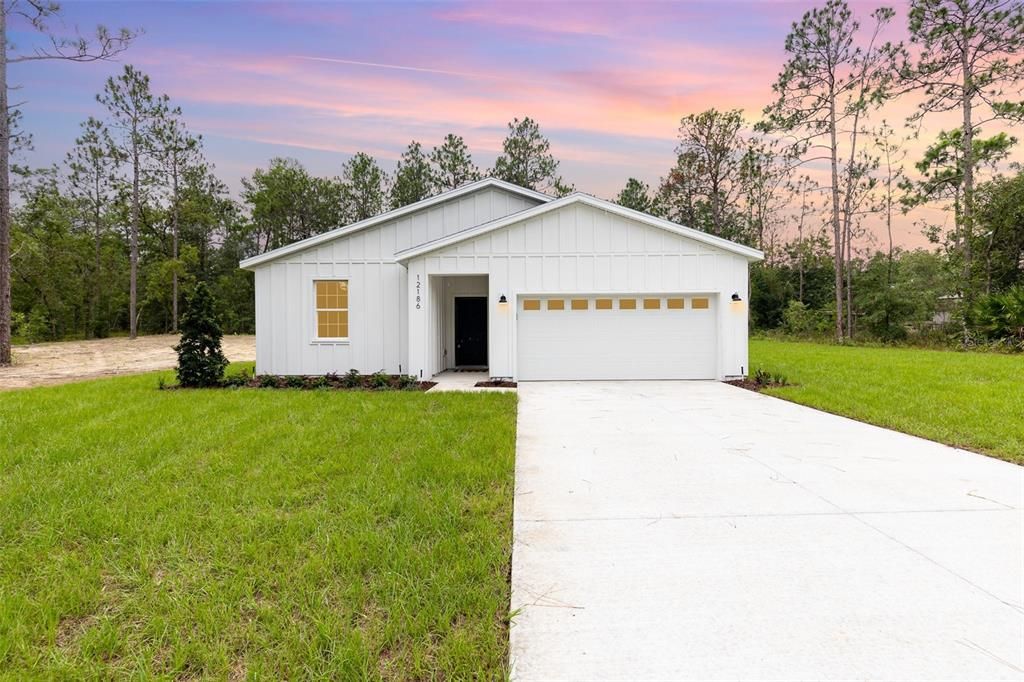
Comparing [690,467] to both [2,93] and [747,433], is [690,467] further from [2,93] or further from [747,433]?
[2,93]

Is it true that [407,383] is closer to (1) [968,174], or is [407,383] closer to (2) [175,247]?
(1) [968,174]

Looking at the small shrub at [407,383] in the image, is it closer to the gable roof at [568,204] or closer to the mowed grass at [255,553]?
the gable roof at [568,204]

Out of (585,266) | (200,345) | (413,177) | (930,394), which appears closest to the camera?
(930,394)

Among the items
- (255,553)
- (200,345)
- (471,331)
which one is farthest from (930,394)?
(200,345)

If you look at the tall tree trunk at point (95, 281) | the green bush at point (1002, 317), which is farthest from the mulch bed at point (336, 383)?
the tall tree trunk at point (95, 281)

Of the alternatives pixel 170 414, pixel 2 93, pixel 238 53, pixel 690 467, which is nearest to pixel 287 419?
pixel 170 414

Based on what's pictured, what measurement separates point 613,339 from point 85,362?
16.3m

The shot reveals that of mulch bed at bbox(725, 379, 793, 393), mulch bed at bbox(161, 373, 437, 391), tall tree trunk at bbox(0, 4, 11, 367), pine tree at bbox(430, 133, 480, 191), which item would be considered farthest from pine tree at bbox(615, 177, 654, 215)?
Result: tall tree trunk at bbox(0, 4, 11, 367)

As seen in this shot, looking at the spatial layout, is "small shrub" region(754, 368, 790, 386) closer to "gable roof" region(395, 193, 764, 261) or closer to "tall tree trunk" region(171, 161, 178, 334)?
"gable roof" region(395, 193, 764, 261)

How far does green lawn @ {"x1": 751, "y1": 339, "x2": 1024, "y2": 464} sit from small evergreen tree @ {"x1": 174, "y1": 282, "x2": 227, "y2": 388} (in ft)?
35.4

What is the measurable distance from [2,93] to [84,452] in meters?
17.8

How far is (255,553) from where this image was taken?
9.30 ft

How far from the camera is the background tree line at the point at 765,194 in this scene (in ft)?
62.8

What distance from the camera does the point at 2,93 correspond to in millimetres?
15336
